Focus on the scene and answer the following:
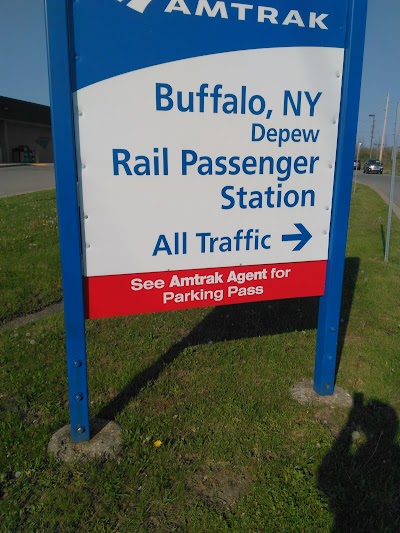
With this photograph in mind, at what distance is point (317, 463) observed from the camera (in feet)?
8.39

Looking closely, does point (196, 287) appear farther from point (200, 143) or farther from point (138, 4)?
point (138, 4)

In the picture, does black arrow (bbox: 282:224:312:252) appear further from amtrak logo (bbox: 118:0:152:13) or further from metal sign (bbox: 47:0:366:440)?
amtrak logo (bbox: 118:0:152:13)

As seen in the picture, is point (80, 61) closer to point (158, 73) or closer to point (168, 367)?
point (158, 73)

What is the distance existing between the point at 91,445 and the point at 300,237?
1842 millimetres

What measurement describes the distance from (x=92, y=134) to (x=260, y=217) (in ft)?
3.68

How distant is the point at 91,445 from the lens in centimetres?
266

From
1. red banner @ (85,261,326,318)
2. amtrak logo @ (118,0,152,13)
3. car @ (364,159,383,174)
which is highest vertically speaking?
amtrak logo @ (118,0,152,13)

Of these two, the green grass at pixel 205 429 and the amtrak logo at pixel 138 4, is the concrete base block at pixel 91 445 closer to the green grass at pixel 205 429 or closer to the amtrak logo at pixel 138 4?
the green grass at pixel 205 429

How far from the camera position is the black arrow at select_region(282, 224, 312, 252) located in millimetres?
2881

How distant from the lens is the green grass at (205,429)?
7.31 feet

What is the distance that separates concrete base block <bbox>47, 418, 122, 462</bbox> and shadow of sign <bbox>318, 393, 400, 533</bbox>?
4.00 ft

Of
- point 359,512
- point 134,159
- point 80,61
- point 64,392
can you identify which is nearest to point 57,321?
point 64,392

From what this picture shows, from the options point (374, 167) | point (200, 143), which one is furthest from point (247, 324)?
point (374, 167)

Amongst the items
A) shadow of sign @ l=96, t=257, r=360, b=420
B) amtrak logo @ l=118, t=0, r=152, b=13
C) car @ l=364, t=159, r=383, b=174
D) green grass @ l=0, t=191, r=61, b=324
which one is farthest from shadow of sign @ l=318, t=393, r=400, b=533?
car @ l=364, t=159, r=383, b=174
